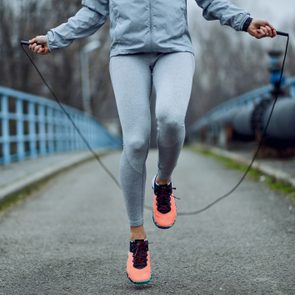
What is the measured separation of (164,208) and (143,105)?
0.68 metres

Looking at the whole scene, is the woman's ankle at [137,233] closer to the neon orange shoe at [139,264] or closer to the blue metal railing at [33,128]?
the neon orange shoe at [139,264]

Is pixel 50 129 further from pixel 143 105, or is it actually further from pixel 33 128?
pixel 143 105

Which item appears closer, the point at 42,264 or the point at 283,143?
the point at 42,264

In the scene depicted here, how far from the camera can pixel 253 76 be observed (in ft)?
185

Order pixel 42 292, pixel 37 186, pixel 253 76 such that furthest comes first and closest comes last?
1. pixel 253 76
2. pixel 37 186
3. pixel 42 292

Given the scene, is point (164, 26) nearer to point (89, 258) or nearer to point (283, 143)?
point (89, 258)

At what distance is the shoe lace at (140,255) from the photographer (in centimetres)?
338

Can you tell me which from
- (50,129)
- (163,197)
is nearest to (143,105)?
(163,197)

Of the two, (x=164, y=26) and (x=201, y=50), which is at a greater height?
(x=164, y=26)

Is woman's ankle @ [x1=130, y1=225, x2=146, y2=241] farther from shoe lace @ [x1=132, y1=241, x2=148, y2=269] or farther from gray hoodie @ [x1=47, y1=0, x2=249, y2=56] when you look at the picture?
gray hoodie @ [x1=47, y1=0, x2=249, y2=56]

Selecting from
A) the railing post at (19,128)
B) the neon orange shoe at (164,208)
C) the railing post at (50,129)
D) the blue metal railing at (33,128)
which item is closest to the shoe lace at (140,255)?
the neon orange shoe at (164,208)

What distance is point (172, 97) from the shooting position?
10.9 feet

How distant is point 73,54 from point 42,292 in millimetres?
26217

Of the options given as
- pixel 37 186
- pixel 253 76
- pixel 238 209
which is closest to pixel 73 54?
pixel 37 186
